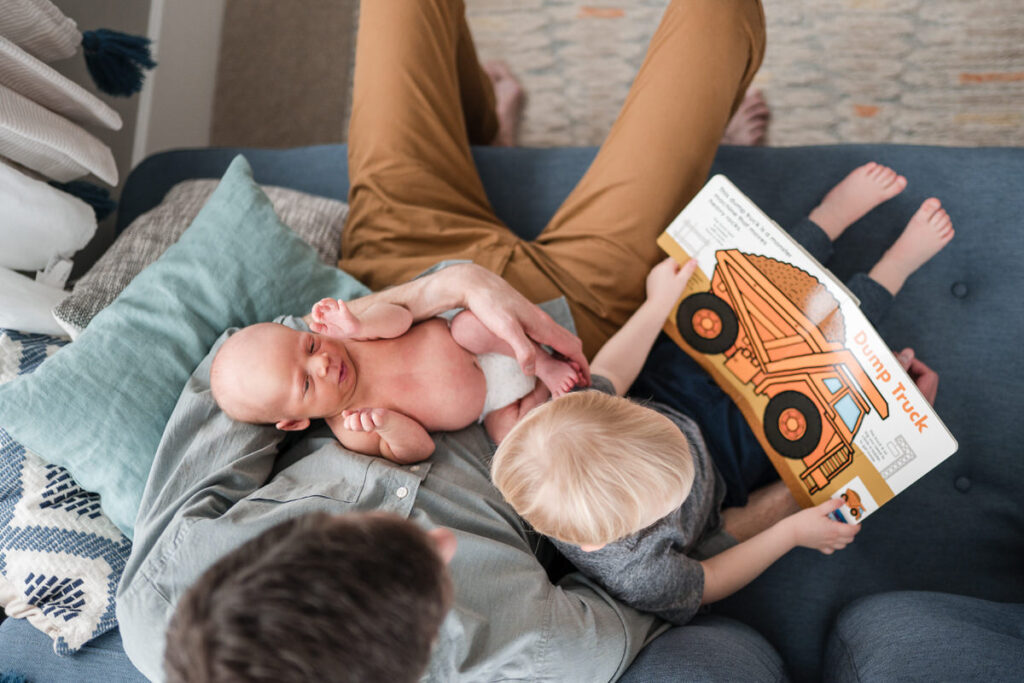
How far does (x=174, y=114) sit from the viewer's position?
2105 millimetres

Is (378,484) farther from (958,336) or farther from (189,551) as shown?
(958,336)

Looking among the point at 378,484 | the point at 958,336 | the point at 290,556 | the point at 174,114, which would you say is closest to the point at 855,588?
the point at 958,336

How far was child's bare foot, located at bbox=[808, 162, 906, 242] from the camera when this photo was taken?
4.33 ft

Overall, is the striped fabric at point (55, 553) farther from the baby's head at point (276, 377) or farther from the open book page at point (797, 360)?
the open book page at point (797, 360)

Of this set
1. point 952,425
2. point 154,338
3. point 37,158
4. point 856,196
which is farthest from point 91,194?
point 952,425

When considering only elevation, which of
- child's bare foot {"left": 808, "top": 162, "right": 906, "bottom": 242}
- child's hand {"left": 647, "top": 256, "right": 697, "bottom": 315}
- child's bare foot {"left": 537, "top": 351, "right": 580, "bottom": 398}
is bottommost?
child's bare foot {"left": 537, "top": 351, "right": 580, "bottom": 398}

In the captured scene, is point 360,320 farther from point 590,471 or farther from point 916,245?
point 916,245

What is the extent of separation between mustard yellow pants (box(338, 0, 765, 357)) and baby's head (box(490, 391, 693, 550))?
1.36 ft

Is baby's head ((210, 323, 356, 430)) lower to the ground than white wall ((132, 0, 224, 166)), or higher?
lower

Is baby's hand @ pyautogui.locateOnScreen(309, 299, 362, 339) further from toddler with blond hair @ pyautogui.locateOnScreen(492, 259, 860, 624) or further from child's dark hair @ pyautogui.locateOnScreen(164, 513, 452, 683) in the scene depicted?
child's dark hair @ pyautogui.locateOnScreen(164, 513, 452, 683)

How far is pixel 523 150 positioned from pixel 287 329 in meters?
0.76

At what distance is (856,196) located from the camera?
1329mm

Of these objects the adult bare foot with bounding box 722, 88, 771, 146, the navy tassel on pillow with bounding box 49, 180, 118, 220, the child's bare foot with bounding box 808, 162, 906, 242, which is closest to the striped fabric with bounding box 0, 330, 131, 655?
the navy tassel on pillow with bounding box 49, 180, 118, 220

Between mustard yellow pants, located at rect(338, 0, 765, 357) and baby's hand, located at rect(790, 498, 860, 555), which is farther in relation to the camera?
mustard yellow pants, located at rect(338, 0, 765, 357)
